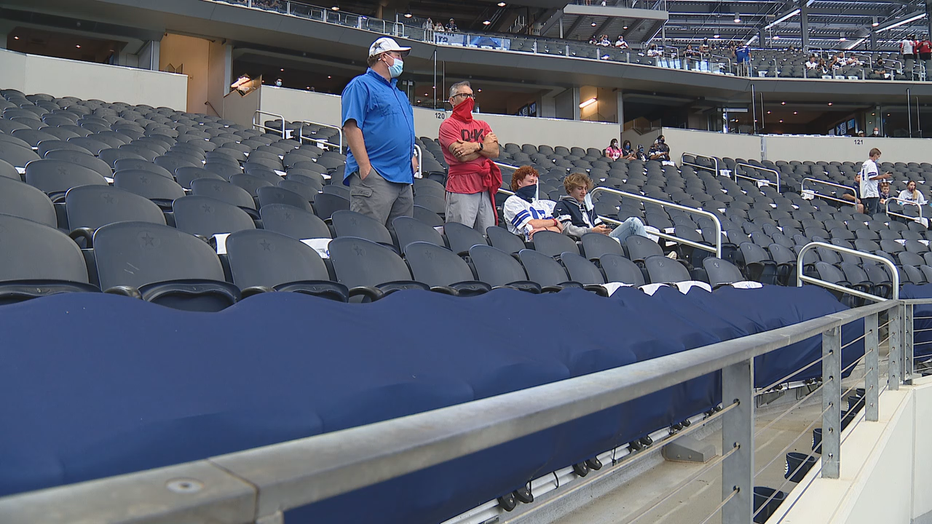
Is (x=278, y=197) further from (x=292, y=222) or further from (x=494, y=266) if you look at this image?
(x=494, y=266)

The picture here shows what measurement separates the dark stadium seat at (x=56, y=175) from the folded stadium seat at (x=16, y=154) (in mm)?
672

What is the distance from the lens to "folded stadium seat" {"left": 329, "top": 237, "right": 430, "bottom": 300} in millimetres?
2883

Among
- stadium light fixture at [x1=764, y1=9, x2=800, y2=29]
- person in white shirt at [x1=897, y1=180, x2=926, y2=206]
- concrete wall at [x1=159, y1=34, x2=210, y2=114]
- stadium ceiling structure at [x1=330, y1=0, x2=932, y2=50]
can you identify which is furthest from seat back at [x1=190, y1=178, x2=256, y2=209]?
stadium light fixture at [x1=764, y1=9, x2=800, y2=29]

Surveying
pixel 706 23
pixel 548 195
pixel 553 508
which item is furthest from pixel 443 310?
pixel 706 23

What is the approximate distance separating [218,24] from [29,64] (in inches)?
155

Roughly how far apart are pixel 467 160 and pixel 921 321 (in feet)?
13.5

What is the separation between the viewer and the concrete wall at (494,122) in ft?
43.9

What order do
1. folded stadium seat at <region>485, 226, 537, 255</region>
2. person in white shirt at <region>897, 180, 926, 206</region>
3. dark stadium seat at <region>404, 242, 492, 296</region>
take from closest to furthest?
dark stadium seat at <region>404, 242, 492, 296</region> < folded stadium seat at <region>485, 226, 537, 255</region> < person in white shirt at <region>897, 180, 926, 206</region>

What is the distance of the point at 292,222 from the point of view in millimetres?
3619

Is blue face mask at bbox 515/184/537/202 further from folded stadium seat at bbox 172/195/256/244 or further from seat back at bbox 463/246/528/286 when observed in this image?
folded stadium seat at bbox 172/195/256/244

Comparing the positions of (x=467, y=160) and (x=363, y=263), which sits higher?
(x=467, y=160)

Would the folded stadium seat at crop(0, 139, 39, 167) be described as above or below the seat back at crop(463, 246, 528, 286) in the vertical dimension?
above

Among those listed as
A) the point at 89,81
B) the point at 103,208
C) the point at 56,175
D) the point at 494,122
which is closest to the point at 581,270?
the point at 103,208

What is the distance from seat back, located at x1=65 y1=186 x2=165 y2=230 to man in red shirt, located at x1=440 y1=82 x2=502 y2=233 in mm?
2108
